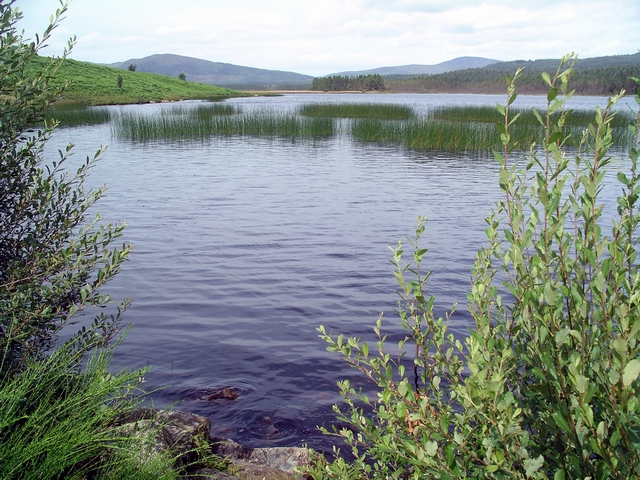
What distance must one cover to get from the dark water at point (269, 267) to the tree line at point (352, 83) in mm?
118742

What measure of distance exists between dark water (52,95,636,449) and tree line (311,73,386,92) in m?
119

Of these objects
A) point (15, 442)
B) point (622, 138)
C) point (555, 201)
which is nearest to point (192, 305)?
point (15, 442)

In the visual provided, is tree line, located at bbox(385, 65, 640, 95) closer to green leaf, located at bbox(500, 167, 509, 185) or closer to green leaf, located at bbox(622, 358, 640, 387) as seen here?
green leaf, located at bbox(500, 167, 509, 185)

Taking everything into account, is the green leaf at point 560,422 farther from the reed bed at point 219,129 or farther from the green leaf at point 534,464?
the reed bed at point 219,129

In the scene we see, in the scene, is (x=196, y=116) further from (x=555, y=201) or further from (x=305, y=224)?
(x=555, y=201)

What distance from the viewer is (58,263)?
14.2ft

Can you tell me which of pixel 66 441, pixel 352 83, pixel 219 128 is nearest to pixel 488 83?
pixel 352 83

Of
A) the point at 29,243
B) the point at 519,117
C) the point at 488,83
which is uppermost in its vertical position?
the point at 488,83

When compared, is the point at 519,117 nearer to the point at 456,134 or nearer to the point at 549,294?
the point at 456,134

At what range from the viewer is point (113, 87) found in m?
70.6

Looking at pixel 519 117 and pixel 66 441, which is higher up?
pixel 519 117

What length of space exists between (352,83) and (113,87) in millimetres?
78582

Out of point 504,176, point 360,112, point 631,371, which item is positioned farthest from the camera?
point 360,112

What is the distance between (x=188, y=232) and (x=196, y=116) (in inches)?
1057
